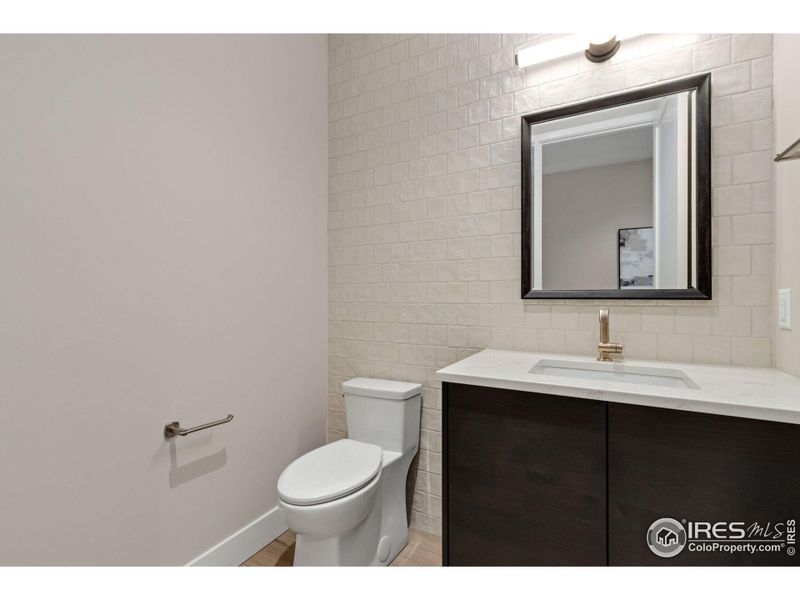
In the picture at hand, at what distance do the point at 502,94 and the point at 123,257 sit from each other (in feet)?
5.29

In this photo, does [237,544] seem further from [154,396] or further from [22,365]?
Result: [22,365]

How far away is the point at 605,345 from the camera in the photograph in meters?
1.40

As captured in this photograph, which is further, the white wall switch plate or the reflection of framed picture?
the reflection of framed picture

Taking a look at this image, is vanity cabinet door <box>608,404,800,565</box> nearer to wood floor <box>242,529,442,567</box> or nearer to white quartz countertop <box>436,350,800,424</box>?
white quartz countertop <box>436,350,800,424</box>

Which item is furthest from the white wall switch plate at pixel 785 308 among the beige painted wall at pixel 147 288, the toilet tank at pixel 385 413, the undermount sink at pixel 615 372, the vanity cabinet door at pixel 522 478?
the beige painted wall at pixel 147 288

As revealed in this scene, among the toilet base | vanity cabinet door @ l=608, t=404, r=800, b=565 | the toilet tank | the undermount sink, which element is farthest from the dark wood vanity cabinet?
the toilet tank

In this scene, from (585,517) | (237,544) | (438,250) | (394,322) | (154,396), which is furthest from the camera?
(394,322)

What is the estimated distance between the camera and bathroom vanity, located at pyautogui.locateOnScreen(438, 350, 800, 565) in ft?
2.97

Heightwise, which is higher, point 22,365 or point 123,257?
point 123,257

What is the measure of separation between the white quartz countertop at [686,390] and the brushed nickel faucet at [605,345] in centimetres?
5

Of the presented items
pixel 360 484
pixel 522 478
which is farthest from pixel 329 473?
pixel 522 478

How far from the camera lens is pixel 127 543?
131 centimetres

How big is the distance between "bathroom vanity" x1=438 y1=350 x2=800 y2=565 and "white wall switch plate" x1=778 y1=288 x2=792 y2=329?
6.3 inches
